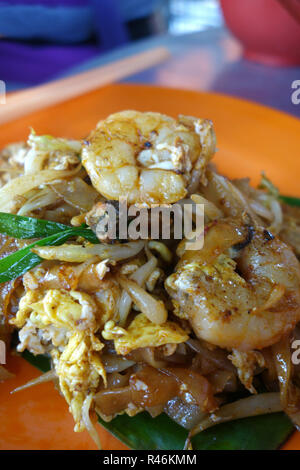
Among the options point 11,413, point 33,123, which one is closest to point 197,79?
point 33,123

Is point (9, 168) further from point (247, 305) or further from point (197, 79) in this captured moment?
point (197, 79)

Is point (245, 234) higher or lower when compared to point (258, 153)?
higher

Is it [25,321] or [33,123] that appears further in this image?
[33,123]

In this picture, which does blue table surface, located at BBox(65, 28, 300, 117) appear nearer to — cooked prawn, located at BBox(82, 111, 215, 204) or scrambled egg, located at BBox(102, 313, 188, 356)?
cooked prawn, located at BBox(82, 111, 215, 204)

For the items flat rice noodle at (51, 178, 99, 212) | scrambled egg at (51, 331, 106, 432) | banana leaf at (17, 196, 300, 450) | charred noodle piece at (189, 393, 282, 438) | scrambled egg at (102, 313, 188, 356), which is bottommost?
banana leaf at (17, 196, 300, 450)

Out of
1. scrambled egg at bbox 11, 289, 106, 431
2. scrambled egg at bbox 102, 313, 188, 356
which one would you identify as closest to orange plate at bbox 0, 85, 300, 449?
scrambled egg at bbox 102, 313, 188, 356
